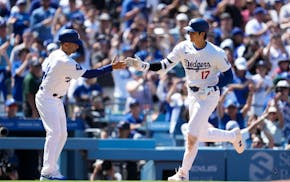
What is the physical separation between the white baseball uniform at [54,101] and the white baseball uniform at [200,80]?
1370 millimetres

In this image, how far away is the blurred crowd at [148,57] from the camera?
17.3 m

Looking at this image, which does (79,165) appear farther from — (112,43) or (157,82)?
(112,43)

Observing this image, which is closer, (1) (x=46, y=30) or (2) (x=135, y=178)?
(2) (x=135, y=178)

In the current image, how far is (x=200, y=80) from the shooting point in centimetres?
1321

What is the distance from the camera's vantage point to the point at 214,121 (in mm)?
17281

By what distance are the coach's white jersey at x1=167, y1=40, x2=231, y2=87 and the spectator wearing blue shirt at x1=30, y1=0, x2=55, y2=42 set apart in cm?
750

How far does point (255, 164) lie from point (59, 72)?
13.1 feet

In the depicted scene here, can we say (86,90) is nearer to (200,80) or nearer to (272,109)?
(272,109)

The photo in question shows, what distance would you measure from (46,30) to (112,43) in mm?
1308

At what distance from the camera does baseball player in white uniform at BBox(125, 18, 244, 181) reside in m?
13.0

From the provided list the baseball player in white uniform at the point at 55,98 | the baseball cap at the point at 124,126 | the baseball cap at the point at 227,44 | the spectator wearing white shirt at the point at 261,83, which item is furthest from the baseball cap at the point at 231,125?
the baseball player in white uniform at the point at 55,98

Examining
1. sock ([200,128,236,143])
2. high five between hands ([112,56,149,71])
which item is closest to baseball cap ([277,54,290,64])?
sock ([200,128,236,143])

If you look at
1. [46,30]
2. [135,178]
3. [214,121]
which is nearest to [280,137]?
[214,121]

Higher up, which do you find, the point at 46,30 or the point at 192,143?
the point at 46,30
